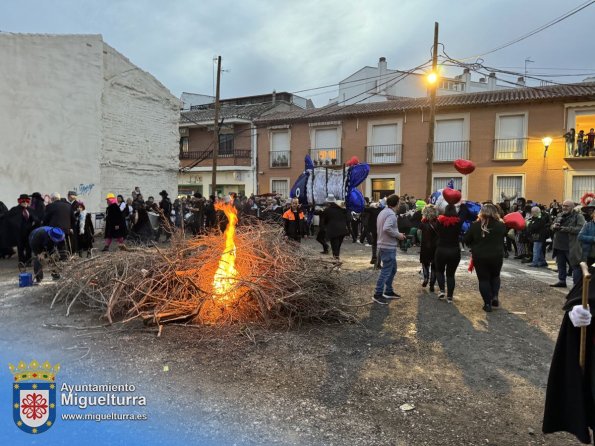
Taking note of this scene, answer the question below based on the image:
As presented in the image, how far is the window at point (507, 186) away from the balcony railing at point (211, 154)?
51.5 ft

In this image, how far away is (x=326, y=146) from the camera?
89.9ft

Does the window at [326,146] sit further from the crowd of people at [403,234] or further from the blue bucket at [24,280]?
the blue bucket at [24,280]

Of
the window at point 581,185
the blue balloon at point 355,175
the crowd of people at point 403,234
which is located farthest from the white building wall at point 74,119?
the window at point 581,185

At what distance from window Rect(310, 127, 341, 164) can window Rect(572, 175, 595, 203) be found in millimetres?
12383

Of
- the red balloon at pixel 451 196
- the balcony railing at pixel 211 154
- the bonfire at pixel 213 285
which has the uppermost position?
the balcony railing at pixel 211 154

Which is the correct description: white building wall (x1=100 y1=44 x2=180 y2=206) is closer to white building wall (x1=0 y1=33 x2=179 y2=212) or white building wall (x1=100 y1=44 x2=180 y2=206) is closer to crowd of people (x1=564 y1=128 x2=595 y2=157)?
white building wall (x1=0 y1=33 x2=179 y2=212)

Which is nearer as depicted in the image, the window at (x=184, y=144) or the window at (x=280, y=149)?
the window at (x=280, y=149)

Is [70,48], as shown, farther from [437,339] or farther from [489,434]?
[489,434]

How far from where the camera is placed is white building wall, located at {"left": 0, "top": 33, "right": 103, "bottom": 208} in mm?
14180

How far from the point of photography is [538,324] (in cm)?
616

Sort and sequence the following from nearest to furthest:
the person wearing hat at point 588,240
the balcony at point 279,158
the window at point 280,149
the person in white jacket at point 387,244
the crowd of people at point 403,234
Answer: the crowd of people at point 403,234, the person in white jacket at point 387,244, the person wearing hat at point 588,240, the balcony at point 279,158, the window at point 280,149

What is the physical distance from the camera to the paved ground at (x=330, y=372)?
3332mm

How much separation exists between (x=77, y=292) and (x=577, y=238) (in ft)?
27.9

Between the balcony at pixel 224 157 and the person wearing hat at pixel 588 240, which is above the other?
the balcony at pixel 224 157
